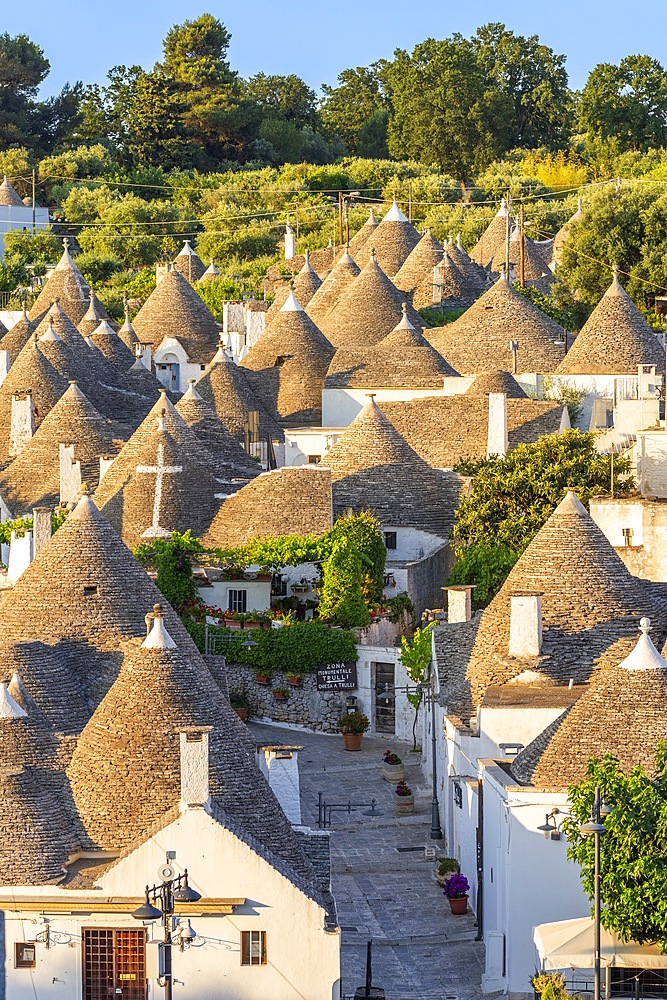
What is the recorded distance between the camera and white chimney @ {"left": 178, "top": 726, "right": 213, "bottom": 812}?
22.5 meters

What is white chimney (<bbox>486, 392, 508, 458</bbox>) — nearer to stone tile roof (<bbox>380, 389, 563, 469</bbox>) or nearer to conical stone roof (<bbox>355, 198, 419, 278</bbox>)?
stone tile roof (<bbox>380, 389, 563, 469</bbox>)

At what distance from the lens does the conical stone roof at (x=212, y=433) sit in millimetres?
47188

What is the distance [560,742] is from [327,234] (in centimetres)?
6756

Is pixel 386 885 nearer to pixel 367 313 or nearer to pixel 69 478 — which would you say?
pixel 69 478

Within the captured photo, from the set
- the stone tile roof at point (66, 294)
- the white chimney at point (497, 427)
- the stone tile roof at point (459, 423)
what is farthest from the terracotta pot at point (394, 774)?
the stone tile roof at point (66, 294)

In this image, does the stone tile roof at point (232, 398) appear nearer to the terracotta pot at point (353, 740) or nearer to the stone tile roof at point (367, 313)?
the stone tile roof at point (367, 313)

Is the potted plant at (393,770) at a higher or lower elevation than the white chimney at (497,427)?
lower

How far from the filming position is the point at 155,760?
24.0 metres

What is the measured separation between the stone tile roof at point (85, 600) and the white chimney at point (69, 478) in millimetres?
15907

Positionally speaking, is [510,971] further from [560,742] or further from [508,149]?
[508,149]

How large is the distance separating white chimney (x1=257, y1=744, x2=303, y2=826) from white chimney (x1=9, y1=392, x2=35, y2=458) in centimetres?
2535

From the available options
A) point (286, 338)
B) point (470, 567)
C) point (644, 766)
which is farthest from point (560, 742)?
point (286, 338)

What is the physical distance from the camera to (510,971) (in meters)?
24.5

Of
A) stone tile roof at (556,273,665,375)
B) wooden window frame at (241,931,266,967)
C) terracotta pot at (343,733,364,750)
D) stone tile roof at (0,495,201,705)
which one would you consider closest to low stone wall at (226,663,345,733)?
terracotta pot at (343,733,364,750)
